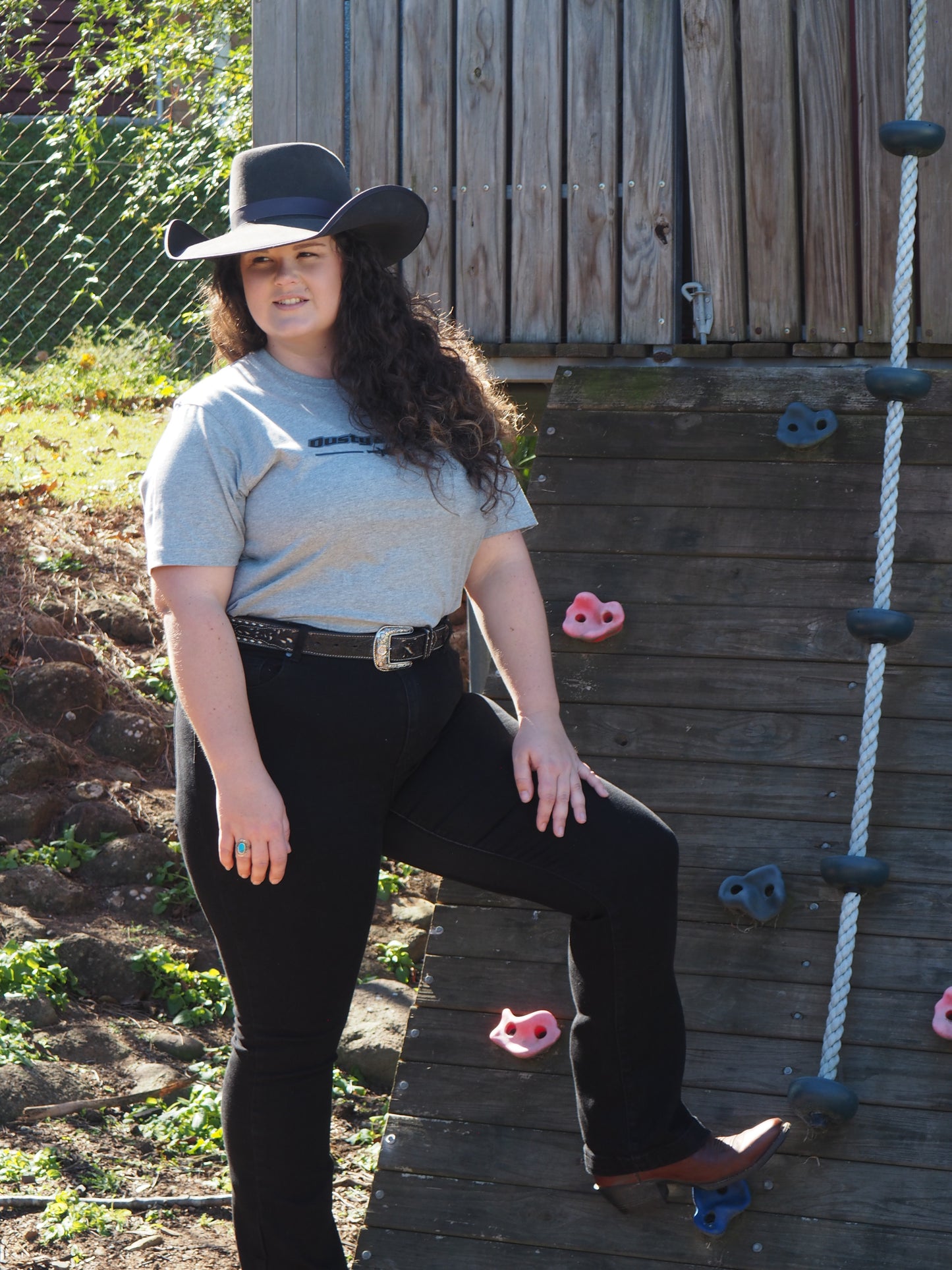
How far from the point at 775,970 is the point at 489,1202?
2.50 feet

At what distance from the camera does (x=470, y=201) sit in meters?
3.99

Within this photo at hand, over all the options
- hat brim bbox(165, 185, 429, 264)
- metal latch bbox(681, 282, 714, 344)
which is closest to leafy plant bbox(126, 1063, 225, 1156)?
hat brim bbox(165, 185, 429, 264)

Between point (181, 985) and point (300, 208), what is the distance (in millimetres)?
2458


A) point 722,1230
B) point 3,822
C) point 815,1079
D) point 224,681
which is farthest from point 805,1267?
point 3,822

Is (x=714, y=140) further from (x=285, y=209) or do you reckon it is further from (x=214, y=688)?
(x=214, y=688)

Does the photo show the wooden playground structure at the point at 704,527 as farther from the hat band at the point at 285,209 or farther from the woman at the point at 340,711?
the hat band at the point at 285,209

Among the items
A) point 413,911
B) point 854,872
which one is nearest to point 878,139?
point 854,872

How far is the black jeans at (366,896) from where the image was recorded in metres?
2.10

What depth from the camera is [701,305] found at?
3.84 meters

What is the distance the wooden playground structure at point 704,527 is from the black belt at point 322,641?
1057 millimetres

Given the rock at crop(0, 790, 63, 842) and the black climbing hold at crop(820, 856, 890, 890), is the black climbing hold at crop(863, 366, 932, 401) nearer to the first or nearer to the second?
the black climbing hold at crop(820, 856, 890, 890)

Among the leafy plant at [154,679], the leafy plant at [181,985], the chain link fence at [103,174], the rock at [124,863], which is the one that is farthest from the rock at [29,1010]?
the chain link fence at [103,174]

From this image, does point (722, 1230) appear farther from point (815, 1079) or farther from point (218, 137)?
point (218, 137)

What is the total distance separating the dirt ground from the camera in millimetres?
2840
